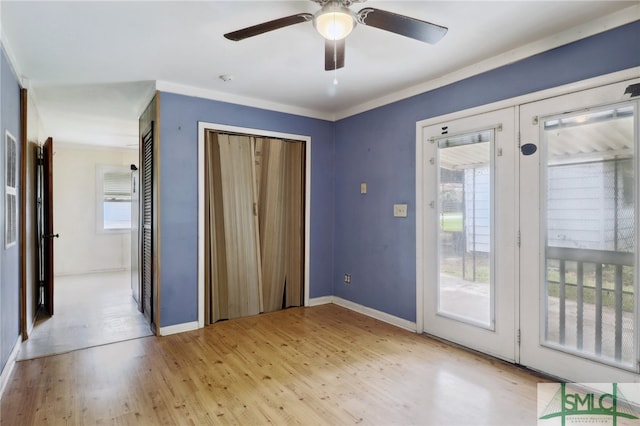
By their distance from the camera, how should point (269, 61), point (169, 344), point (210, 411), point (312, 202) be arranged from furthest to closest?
point (312, 202) → point (169, 344) → point (269, 61) → point (210, 411)

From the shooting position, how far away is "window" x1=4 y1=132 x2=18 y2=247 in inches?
103

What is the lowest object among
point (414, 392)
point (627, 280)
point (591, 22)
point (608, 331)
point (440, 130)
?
point (414, 392)

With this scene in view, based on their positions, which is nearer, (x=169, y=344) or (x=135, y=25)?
(x=135, y=25)

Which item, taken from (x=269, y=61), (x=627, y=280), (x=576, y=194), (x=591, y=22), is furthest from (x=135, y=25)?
(x=627, y=280)

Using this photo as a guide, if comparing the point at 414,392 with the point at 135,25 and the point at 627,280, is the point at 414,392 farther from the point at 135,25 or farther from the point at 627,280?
the point at 135,25

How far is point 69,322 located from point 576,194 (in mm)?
4990

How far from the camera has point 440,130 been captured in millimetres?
3314

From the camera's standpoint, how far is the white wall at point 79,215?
6434mm

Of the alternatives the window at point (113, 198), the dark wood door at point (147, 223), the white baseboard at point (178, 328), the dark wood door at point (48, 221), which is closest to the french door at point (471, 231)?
the white baseboard at point (178, 328)

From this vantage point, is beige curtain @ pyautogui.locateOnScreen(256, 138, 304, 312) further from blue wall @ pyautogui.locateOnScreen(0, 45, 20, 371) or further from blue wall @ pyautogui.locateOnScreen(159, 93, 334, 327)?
blue wall @ pyautogui.locateOnScreen(0, 45, 20, 371)

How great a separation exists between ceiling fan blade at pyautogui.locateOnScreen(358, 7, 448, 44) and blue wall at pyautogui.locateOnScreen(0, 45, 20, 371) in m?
2.62

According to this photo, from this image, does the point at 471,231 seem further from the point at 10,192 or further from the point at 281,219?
the point at 10,192

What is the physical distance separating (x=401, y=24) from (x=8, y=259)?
3293mm

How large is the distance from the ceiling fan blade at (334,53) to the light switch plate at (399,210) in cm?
181
